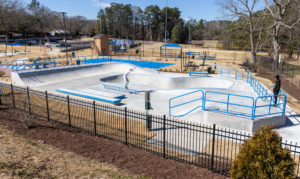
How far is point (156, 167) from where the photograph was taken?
22.6 ft

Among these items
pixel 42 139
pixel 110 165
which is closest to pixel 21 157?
pixel 42 139

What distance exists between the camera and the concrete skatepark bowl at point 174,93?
1103cm

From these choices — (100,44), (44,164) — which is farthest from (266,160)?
(100,44)

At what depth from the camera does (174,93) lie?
1806cm

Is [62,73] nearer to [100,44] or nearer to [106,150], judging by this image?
[106,150]

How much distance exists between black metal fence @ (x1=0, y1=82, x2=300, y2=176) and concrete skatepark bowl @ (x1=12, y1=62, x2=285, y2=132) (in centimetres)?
95

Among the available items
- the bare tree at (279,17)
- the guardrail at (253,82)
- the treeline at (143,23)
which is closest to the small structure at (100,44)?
the guardrail at (253,82)

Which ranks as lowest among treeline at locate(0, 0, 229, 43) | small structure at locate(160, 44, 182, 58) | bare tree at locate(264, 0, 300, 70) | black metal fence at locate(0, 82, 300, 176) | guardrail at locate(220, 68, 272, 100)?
black metal fence at locate(0, 82, 300, 176)

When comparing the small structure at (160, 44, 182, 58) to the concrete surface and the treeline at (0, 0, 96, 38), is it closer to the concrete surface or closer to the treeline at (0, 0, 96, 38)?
the concrete surface

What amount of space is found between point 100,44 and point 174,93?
30.0 meters

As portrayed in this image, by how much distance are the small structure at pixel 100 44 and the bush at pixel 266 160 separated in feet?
137

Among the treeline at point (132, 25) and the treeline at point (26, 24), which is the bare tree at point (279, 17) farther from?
the treeline at point (132, 25)

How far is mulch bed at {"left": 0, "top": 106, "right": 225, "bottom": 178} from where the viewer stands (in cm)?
664

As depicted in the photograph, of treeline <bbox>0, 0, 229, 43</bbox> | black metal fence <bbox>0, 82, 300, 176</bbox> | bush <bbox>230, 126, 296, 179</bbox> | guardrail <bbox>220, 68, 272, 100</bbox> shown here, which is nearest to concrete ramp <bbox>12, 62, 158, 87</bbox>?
black metal fence <bbox>0, 82, 300, 176</bbox>
